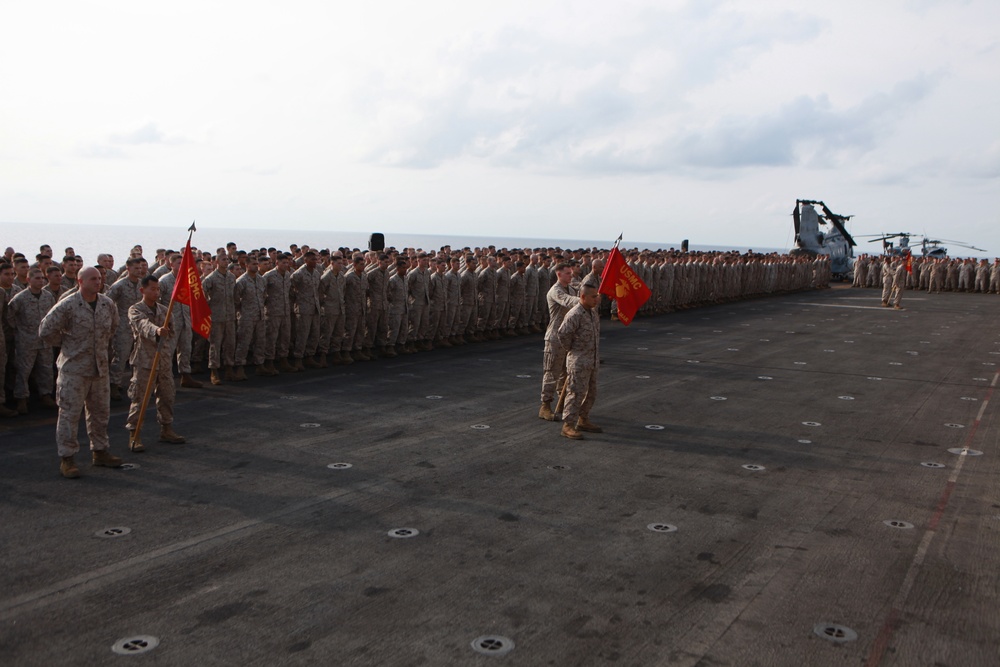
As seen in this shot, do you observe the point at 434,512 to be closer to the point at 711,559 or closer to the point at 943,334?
the point at 711,559

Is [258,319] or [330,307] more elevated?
[330,307]

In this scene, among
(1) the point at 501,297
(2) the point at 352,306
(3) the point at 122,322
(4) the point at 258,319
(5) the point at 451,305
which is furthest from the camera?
(1) the point at 501,297

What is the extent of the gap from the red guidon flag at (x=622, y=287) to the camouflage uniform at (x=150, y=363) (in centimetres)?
552

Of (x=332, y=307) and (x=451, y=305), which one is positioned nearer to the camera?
(x=332, y=307)

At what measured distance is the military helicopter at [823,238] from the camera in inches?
1996

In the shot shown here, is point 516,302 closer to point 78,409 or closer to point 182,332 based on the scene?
point 182,332

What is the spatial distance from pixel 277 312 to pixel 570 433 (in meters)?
6.41

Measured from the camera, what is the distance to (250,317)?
43.8ft

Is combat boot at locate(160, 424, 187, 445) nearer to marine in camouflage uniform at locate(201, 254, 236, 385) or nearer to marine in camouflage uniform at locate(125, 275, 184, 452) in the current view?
marine in camouflage uniform at locate(125, 275, 184, 452)

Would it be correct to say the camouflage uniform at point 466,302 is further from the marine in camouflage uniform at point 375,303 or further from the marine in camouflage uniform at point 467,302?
the marine in camouflage uniform at point 375,303

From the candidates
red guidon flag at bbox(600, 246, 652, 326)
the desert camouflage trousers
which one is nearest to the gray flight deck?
Answer: the desert camouflage trousers

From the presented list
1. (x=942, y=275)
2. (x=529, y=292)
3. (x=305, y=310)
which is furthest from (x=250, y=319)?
(x=942, y=275)

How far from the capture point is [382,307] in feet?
53.1

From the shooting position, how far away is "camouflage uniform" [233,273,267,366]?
13258mm
